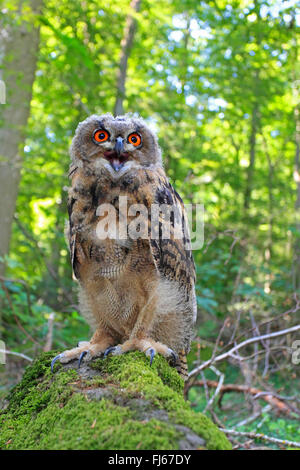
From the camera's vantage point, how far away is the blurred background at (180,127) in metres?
5.37

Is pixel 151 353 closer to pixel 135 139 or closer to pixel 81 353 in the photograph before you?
pixel 81 353

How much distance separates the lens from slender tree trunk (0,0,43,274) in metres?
5.41

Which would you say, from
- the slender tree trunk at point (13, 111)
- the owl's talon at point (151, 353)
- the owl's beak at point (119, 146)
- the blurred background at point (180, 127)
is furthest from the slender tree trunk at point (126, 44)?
the owl's talon at point (151, 353)

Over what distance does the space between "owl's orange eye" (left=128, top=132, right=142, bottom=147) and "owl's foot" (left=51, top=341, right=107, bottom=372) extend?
1328 millimetres

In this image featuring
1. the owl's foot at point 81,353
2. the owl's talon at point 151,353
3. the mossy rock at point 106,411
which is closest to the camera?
the mossy rock at point 106,411

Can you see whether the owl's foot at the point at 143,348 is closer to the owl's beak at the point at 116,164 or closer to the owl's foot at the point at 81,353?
the owl's foot at the point at 81,353

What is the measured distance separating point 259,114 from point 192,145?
9.45ft

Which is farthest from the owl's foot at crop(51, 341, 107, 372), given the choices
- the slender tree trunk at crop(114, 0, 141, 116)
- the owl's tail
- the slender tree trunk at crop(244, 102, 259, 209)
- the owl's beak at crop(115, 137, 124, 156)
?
the slender tree trunk at crop(244, 102, 259, 209)

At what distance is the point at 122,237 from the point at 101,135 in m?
0.68

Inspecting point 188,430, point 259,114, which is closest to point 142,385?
point 188,430

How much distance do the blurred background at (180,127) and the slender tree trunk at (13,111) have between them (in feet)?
0.06

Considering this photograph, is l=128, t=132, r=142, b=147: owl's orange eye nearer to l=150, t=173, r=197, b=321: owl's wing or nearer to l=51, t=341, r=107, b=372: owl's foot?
l=150, t=173, r=197, b=321: owl's wing

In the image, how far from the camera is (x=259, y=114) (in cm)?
933
